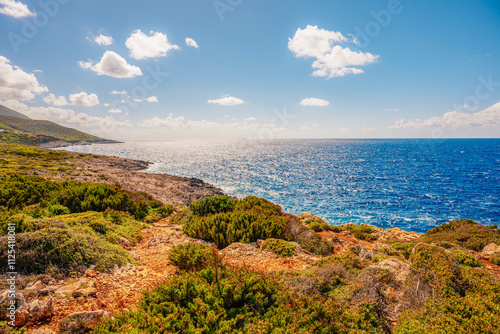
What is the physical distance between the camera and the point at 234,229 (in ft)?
33.9

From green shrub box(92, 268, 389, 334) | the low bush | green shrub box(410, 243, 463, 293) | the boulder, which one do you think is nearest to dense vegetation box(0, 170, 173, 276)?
the low bush

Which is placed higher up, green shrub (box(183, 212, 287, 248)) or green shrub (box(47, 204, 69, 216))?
green shrub (box(47, 204, 69, 216))

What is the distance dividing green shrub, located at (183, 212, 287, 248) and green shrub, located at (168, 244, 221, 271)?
286 centimetres

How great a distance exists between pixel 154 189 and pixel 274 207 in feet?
83.4

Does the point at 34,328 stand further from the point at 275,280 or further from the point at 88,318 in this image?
the point at 275,280

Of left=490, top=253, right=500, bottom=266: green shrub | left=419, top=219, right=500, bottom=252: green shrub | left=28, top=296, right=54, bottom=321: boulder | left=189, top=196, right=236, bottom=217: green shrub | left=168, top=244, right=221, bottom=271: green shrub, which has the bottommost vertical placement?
left=419, top=219, right=500, bottom=252: green shrub

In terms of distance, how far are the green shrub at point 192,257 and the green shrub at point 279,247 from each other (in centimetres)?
278

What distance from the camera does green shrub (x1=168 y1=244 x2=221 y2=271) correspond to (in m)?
6.52

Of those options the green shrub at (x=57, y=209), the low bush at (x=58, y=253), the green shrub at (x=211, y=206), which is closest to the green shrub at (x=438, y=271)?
the low bush at (x=58, y=253)

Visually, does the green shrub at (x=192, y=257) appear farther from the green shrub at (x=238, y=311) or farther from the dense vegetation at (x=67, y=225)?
the dense vegetation at (x=67, y=225)

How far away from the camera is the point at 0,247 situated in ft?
18.2

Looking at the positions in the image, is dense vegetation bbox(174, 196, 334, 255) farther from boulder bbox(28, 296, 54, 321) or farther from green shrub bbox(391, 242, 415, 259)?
boulder bbox(28, 296, 54, 321)

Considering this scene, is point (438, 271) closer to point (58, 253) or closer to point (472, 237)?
point (58, 253)

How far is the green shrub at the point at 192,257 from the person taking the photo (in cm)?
652
